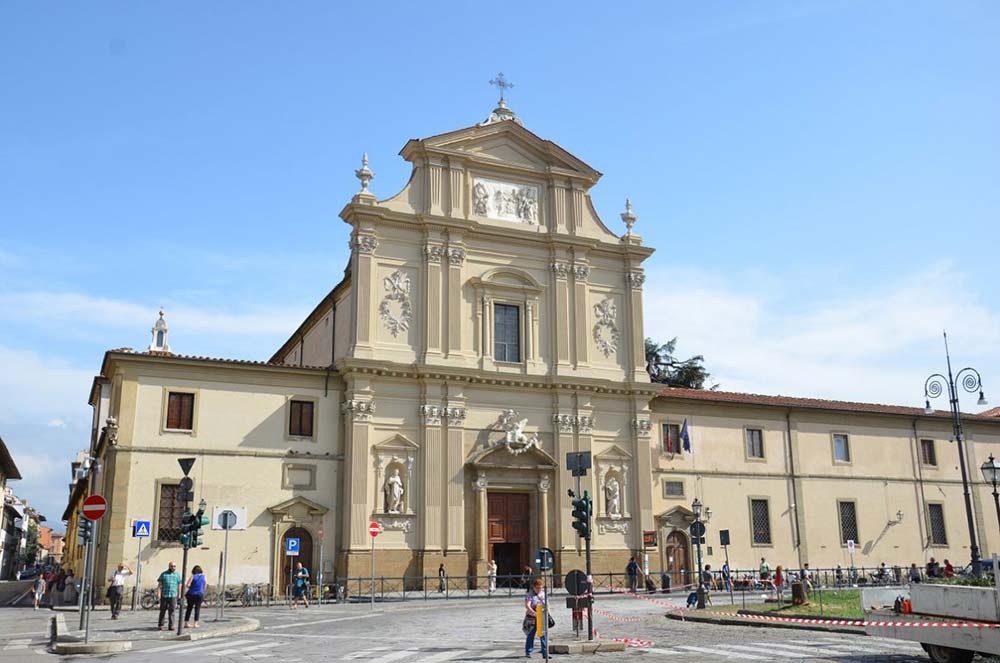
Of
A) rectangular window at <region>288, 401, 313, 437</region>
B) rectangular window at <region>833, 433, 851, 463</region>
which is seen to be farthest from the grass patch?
rectangular window at <region>833, 433, 851, 463</region>

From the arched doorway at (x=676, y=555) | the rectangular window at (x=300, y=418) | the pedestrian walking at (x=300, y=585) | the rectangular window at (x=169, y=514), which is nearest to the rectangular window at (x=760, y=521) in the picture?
the arched doorway at (x=676, y=555)

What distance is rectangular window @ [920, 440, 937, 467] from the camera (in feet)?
159

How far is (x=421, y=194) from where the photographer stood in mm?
39500

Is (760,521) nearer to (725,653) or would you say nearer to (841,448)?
(841,448)

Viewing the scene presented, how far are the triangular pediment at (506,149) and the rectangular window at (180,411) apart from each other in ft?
45.9

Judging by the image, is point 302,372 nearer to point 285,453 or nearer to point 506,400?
point 285,453

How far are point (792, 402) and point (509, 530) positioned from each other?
17.1 metres

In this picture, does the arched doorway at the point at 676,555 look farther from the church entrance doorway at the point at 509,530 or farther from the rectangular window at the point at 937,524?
the rectangular window at the point at 937,524

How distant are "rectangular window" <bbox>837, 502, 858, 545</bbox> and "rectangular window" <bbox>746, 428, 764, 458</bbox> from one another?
507cm

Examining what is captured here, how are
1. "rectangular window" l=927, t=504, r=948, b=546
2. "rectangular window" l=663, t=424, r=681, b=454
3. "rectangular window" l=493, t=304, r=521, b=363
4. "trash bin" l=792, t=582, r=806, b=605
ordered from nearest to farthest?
"trash bin" l=792, t=582, r=806, b=605
"rectangular window" l=493, t=304, r=521, b=363
"rectangular window" l=663, t=424, r=681, b=454
"rectangular window" l=927, t=504, r=948, b=546

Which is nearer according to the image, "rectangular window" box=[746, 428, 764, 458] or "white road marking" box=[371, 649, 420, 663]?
"white road marking" box=[371, 649, 420, 663]

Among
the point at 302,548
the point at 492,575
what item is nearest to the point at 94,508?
the point at 302,548

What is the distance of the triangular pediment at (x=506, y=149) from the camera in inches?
1566

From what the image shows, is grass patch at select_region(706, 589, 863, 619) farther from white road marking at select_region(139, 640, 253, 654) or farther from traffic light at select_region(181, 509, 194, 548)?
traffic light at select_region(181, 509, 194, 548)
